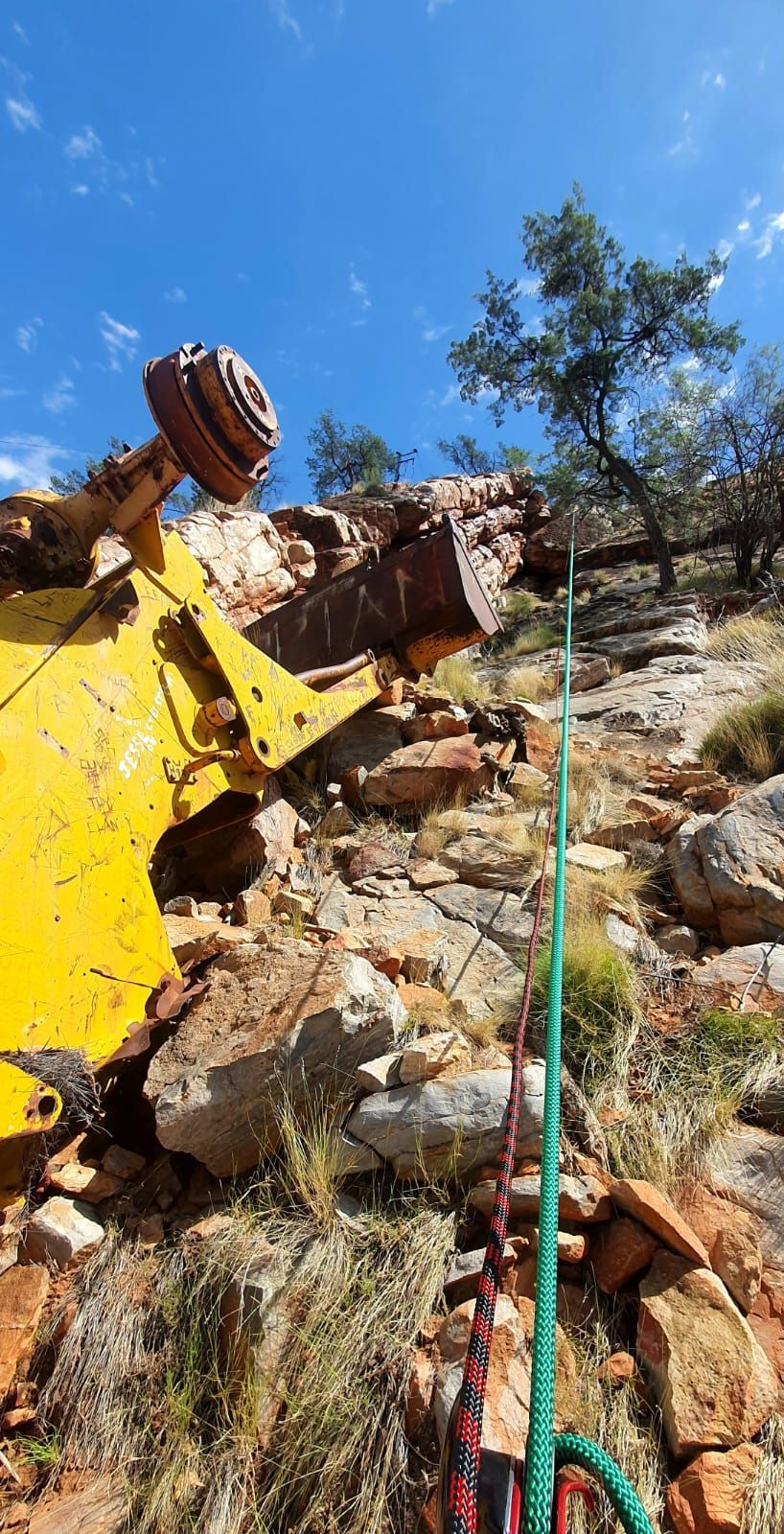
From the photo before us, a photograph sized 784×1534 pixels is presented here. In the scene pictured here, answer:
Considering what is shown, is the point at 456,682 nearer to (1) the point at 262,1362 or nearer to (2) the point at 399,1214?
(2) the point at 399,1214

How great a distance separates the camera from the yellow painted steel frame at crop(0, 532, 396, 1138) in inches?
77.4

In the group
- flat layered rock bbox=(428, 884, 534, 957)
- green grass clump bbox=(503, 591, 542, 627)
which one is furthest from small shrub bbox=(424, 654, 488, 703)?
green grass clump bbox=(503, 591, 542, 627)

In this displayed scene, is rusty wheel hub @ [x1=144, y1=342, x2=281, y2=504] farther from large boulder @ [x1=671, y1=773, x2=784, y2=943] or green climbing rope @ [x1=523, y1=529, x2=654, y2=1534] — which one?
large boulder @ [x1=671, y1=773, x2=784, y2=943]

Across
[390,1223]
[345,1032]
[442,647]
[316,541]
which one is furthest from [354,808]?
[316,541]

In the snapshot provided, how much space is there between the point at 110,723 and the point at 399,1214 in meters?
1.81

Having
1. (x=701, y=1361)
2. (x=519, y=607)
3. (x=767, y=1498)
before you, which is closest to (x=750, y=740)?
(x=701, y=1361)

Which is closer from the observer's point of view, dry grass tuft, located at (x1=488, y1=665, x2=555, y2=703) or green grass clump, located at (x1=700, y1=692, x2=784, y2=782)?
green grass clump, located at (x1=700, y1=692, x2=784, y2=782)

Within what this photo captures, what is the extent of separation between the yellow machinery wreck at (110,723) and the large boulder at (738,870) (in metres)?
2.17

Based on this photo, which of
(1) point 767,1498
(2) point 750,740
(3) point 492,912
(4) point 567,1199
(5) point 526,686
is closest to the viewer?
(1) point 767,1498

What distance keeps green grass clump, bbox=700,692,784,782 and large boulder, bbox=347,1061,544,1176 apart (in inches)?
140

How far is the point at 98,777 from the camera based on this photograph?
2.31 meters

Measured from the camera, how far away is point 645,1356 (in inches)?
68.2

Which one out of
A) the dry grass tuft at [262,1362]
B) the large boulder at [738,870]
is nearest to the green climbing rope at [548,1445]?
the dry grass tuft at [262,1362]

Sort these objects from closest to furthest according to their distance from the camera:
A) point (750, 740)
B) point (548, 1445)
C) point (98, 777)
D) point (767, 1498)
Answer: point (548, 1445), point (767, 1498), point (98, 777), point (750, 740)
